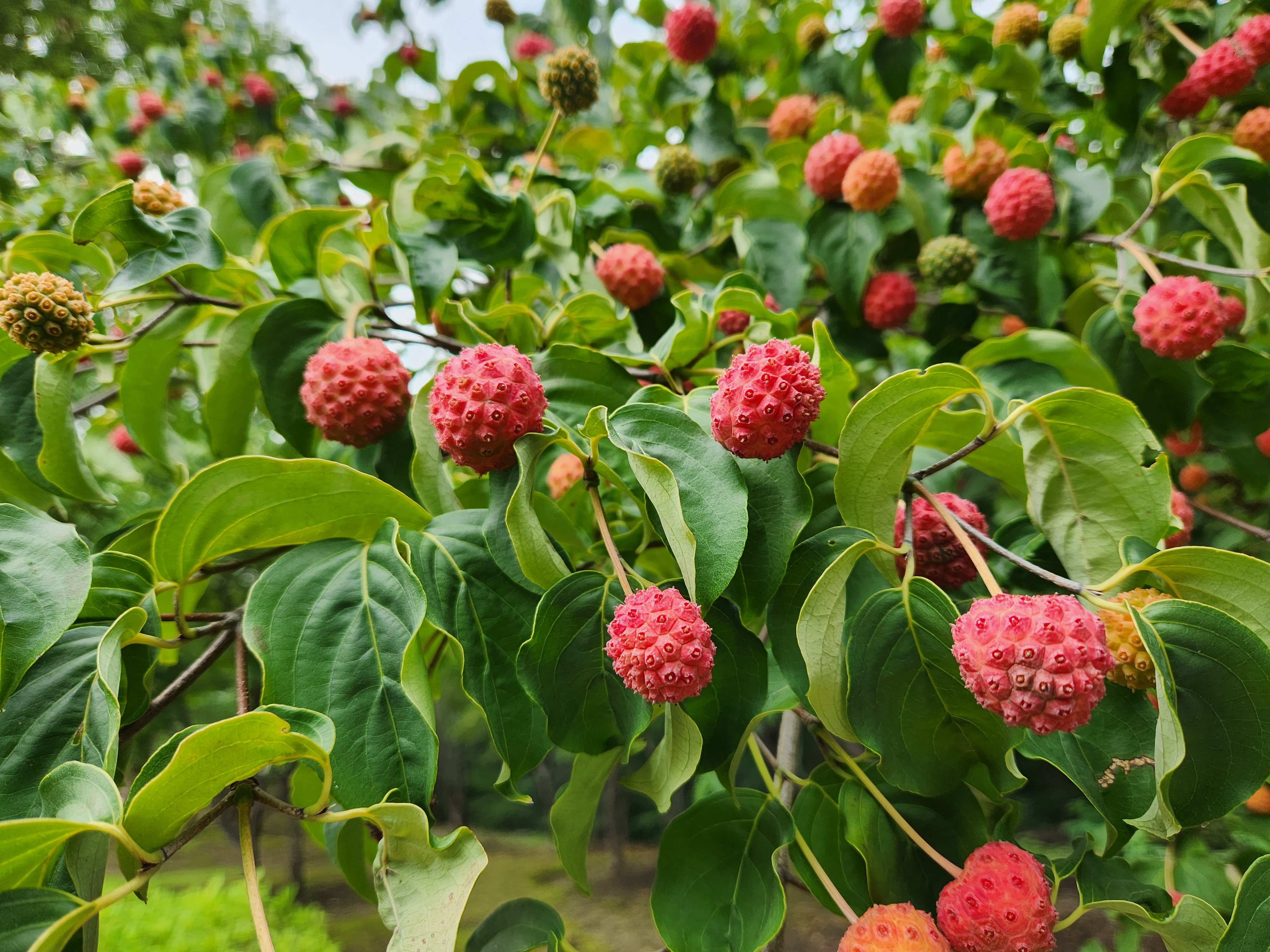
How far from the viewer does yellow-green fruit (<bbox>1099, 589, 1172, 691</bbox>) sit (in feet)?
2.09

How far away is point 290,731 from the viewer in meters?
0.55

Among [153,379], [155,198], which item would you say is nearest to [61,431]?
[153,379]

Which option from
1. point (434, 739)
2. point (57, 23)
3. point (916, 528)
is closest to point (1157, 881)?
point (916, 528)

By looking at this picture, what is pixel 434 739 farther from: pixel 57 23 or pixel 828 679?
pixel 57 23

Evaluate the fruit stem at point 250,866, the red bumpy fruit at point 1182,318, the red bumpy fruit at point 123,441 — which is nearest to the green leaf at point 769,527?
the fruit stem at point 250,866

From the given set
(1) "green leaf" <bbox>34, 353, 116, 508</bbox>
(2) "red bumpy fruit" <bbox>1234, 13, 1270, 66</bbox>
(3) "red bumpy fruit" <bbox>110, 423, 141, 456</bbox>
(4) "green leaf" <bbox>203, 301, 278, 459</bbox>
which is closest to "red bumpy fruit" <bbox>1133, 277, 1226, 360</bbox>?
(2) "red bumpy fruit" <bbox>1234, 13, 1270, 66</bbox>

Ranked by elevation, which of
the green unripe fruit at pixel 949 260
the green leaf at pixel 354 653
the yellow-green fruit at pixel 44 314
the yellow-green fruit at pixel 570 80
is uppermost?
the yellow-green fruit at pixel 570 80

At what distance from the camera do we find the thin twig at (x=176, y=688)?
0.71 meters

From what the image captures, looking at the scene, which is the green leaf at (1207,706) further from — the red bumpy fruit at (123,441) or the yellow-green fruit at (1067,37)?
the red bumpy fruit at (123,441)

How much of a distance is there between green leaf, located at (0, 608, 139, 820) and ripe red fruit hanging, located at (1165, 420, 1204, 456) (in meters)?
1.76

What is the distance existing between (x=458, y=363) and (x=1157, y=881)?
7.40 feet

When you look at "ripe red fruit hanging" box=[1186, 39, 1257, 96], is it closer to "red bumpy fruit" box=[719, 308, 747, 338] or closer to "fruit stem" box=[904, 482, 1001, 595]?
"red bumpy fruit" box=[719, 308, 747, 338]

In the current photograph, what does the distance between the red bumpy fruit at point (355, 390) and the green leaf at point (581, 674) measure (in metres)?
0.31

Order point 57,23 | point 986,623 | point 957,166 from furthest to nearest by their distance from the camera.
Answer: point 57,23, point 957,166, point 986,623
